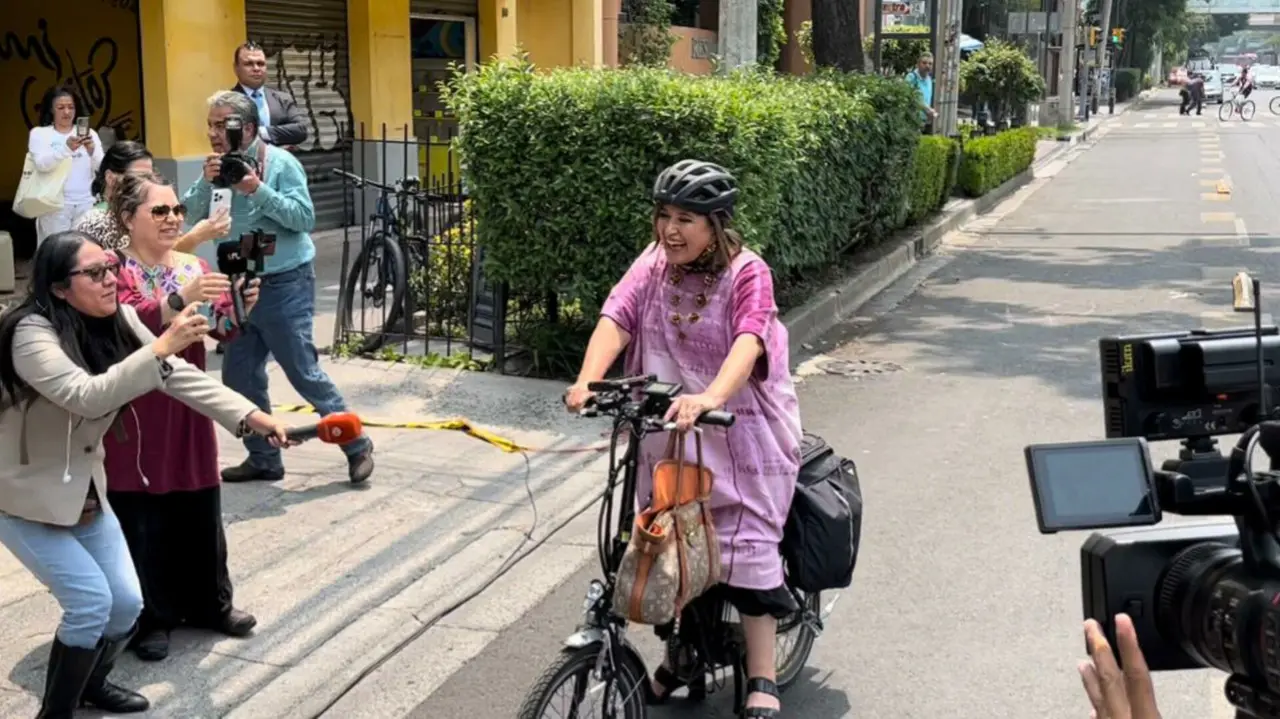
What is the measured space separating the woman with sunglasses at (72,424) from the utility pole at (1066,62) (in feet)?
125

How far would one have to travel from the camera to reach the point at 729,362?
3.73 meters

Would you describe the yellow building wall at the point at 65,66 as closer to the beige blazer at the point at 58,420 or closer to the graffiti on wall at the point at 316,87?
the graffiti on wall at the point at 316,87

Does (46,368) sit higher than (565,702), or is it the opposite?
(46,368)

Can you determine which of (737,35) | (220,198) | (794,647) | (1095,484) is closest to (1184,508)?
(1095,484)

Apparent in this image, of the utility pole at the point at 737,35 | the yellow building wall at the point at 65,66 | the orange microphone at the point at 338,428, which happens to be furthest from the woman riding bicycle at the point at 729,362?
the yellow building wall at the point at 65,66

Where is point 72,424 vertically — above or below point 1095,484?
below

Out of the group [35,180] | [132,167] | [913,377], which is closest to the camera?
[132,167]

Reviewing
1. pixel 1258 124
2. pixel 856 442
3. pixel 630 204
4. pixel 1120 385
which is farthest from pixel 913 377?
pixel 1258 124

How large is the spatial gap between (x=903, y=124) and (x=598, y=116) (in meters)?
6.26

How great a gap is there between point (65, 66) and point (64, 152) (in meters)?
4.93

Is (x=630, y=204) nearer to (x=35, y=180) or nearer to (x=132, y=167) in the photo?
(x=132, y=167)

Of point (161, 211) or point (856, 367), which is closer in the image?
point (161, 211)

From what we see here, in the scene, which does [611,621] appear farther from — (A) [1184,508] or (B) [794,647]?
(A) [1184,508]

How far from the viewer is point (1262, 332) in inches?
86.3
